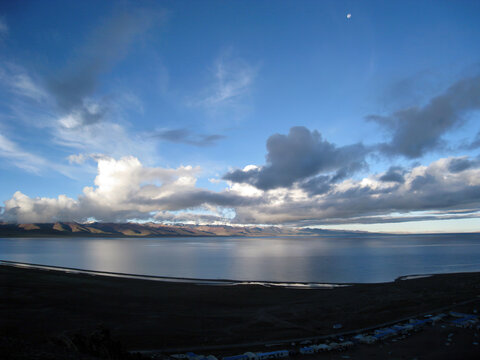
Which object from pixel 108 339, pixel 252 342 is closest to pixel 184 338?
pixel 252 342

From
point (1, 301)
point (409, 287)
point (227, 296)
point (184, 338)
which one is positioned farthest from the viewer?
point (409, 287)

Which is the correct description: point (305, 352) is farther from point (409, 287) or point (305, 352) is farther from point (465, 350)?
point (409, 287)

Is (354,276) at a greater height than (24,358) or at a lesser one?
lesser

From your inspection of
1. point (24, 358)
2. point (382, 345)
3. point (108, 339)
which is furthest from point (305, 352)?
point (24, 358)

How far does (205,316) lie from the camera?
99.0ft

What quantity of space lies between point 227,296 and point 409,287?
2950cm

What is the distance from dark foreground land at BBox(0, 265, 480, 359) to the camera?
1980 cm

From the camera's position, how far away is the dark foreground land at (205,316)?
19.8 metres

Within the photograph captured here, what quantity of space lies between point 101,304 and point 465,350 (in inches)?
1418

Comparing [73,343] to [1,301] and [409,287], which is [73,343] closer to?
[1,301]

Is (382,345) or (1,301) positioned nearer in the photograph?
(382,345)

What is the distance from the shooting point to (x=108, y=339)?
16312 millimetres

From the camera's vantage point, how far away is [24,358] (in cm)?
1247

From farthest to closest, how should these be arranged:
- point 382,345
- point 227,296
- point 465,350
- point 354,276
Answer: point 354,276
point 227,296
point 382,345
point 465,350
